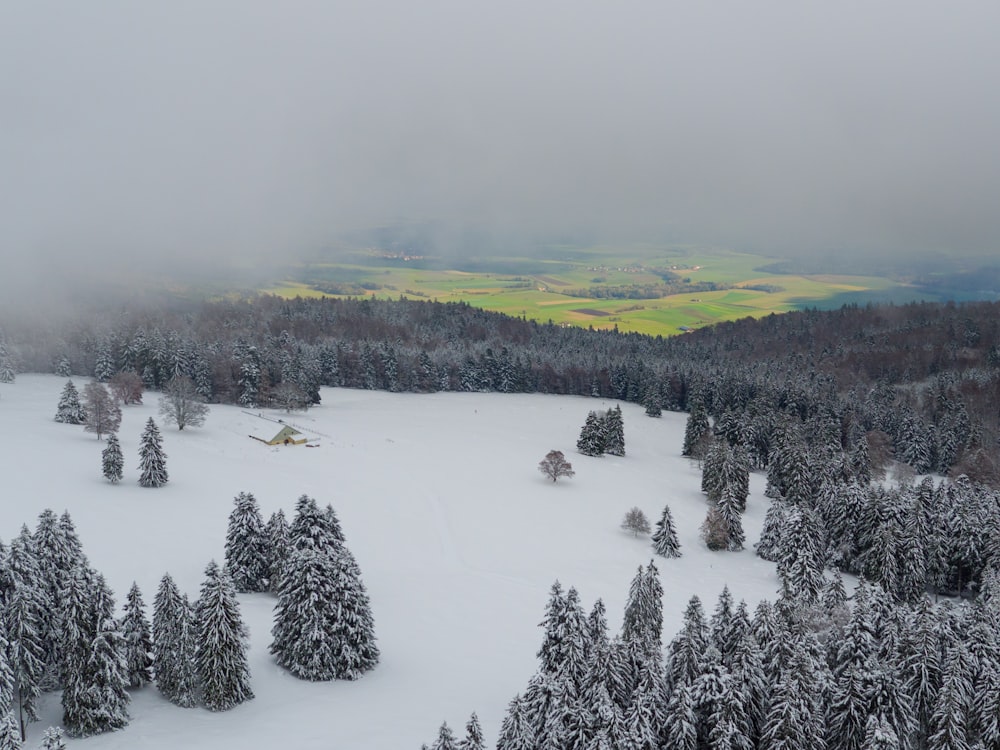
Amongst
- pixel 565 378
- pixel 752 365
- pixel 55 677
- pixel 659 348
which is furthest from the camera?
pixel 659 348

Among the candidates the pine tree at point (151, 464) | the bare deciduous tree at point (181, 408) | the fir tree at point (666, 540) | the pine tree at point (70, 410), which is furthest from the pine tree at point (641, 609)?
the pine tree at point (70, 410)

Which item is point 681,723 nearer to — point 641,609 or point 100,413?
point 641,609

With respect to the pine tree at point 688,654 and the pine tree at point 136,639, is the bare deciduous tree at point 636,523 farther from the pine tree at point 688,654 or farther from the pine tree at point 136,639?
the pine tree at point 136,639

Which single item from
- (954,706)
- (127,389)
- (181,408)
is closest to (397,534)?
(181,408)

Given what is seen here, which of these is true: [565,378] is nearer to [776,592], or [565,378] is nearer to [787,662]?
[776,592]

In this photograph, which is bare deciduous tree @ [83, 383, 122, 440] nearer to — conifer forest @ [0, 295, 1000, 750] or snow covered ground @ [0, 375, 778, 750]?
conifer forest @ [0, 295, 1000, 750]

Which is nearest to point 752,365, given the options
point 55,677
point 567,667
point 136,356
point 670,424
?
point 670,424
